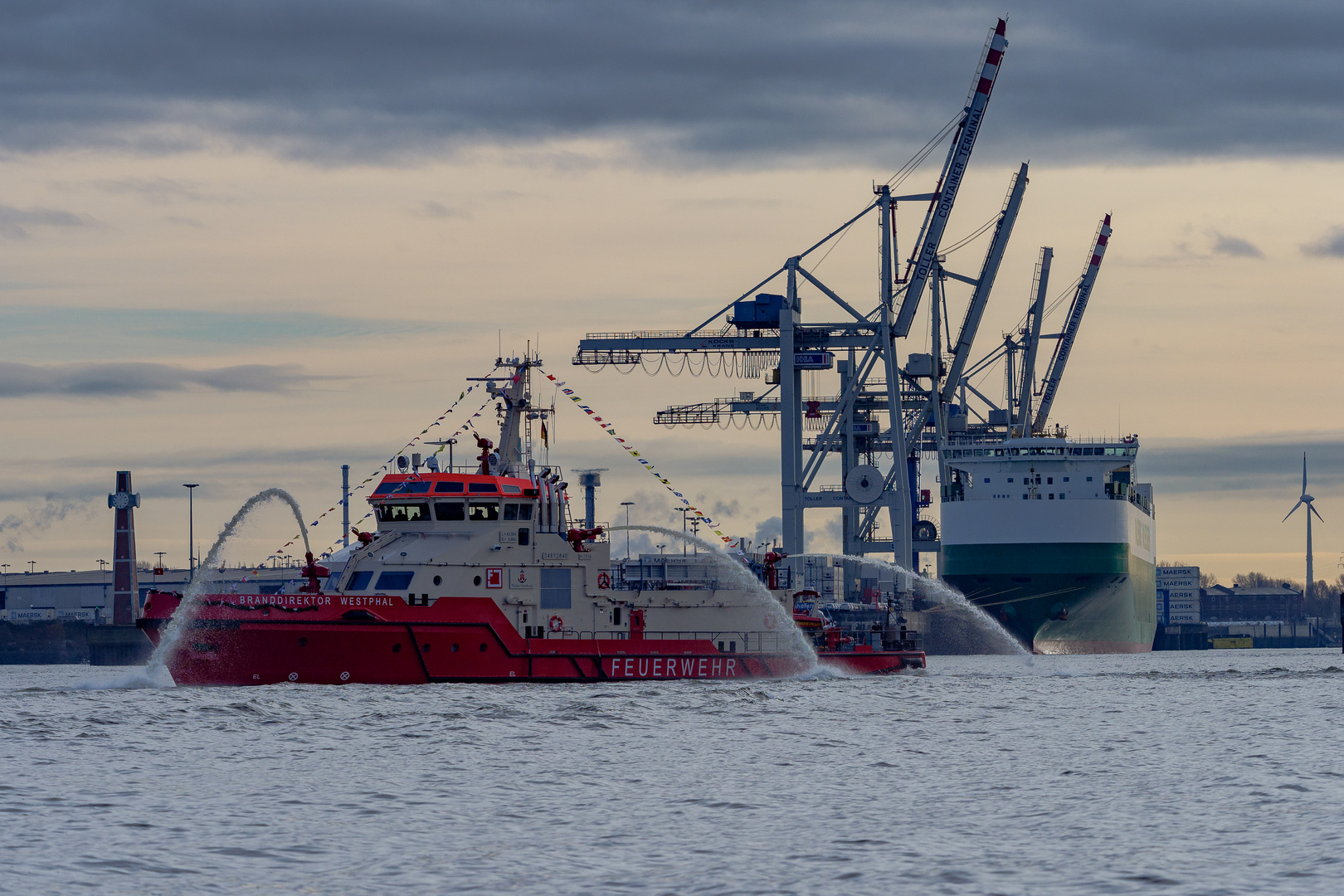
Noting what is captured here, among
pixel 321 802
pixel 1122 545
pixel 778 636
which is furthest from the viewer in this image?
pixel 1122 545

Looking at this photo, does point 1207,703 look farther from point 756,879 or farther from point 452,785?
point 756,879

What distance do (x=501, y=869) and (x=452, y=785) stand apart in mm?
8810

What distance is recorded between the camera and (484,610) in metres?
53.4

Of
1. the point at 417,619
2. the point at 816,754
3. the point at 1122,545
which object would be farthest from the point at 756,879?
the point at 1122,545

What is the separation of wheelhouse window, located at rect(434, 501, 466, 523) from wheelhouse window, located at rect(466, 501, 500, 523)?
0.24 meters

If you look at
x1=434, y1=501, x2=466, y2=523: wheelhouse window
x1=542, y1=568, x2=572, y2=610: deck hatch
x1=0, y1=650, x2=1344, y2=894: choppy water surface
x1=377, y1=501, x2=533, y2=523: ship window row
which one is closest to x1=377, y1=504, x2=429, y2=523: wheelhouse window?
x1=377, y1=501, x2=533, y2=523: ship window row

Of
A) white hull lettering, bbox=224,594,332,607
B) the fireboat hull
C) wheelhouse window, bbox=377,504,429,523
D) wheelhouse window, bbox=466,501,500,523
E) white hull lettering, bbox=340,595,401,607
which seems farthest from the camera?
wheelhouse window, bbox=377,504,429,523

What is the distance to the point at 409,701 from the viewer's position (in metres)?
48.2

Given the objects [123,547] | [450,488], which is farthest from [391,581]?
[123,547]

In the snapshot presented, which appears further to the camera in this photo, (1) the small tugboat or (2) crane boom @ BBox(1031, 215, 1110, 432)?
(2) crane boom @ BBox(1031, 215, 1110, 432)

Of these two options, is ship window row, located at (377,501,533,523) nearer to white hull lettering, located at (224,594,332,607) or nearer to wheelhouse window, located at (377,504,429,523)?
wheelhouse window, located at (377,504,429,523)

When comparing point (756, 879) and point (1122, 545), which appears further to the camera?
point (1122, 545)

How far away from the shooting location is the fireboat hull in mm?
51031

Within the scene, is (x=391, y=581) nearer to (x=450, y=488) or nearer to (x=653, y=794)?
(x=450, y=488)
